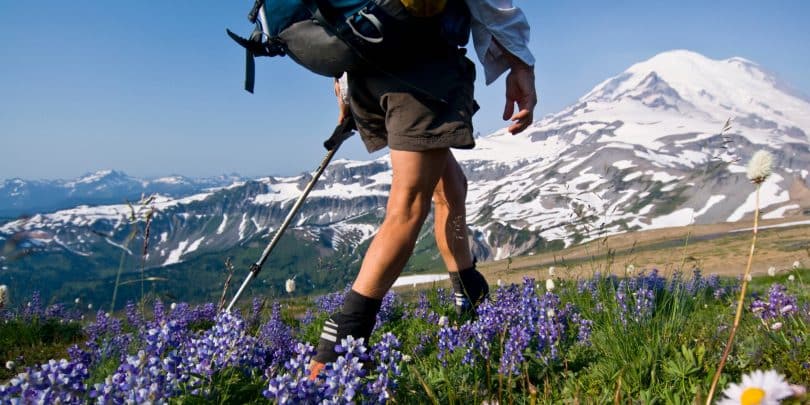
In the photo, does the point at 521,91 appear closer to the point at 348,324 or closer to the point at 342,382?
the point at 348,324

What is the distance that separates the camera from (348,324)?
4.00 metres

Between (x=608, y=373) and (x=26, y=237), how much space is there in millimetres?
3540

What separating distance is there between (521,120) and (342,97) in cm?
185

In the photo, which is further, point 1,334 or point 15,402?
point 1,334

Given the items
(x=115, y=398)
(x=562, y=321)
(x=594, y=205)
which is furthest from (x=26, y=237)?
(x=594, y=205)

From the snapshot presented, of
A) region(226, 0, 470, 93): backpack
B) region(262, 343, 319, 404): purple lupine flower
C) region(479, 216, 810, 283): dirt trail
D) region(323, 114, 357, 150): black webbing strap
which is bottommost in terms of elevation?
region(479, 216, 810, 283): dirt trail

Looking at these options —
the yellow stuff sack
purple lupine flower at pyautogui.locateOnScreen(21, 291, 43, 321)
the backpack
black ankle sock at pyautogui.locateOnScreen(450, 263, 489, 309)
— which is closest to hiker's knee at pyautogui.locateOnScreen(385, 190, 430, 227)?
the backpack

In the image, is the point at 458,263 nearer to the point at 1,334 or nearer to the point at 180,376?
the point at 180,376

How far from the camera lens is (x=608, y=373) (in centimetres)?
361

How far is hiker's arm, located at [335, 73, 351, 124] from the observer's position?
5.19 meters

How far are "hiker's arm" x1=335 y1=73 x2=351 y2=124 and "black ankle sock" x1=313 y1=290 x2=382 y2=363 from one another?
2.11 meters

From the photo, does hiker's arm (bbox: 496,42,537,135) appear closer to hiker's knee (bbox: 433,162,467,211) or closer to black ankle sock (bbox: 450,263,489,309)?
hiker's knee (bbox: 433,162,467,211)

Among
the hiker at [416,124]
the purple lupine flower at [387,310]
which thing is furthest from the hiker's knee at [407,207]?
the purple lupine flower at [387,310]

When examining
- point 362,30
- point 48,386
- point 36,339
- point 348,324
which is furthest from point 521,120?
point 36,339
